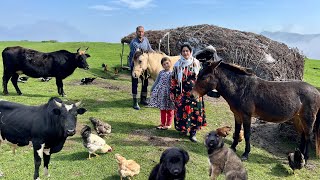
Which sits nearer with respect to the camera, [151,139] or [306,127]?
[306,127]

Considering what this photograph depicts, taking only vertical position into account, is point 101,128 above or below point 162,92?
below

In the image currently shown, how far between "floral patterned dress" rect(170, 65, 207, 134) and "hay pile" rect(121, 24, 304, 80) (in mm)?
9154

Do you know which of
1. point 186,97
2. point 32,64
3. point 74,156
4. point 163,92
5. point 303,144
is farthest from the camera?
point 32,64

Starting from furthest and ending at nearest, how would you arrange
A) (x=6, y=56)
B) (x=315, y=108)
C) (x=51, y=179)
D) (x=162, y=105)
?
(x=6, y=56)
(x=162, y=105)
(x=315, y=108)
(x=51, y=179)

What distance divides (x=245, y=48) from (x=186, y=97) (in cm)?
1018

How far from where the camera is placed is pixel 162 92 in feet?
33.6

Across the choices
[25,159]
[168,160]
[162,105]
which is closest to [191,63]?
[162,105]

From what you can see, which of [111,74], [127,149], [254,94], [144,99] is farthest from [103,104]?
[111,74]

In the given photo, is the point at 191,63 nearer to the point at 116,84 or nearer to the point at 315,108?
the point at 315,108

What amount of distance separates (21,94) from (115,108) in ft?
16.3

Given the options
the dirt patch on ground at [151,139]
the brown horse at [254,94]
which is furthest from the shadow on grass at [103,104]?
the brown horse at [254,94]

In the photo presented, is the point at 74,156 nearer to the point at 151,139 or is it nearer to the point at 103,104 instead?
the point at 151,139

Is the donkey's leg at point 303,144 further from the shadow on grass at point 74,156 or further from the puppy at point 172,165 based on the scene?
the shadow on grass at point 74,156

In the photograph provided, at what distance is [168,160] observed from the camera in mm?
5762
